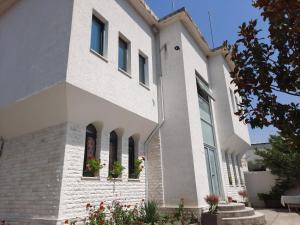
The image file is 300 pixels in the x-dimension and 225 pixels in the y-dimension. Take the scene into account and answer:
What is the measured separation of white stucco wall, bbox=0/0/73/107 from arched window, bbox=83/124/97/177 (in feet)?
6.98

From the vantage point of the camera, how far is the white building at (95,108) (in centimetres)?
705

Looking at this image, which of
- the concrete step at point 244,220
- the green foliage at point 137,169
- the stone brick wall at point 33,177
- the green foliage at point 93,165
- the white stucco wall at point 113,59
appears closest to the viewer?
the stone brick wall at point 33,177

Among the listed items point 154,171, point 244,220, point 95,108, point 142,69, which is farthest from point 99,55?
point 244,220

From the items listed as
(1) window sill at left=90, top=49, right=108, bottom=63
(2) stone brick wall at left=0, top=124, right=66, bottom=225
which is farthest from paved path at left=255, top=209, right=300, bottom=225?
(1) window sill at left=90, top=49, right=108, bottom=63

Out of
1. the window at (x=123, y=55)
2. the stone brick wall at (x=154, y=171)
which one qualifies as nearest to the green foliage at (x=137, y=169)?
the stone brick wall at (x=154, y=171)

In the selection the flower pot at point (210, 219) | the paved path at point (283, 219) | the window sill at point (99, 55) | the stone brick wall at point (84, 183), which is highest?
the window sill at point (99, 55)

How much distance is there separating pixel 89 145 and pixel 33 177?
6.20ft

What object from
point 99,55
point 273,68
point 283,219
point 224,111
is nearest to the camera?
point 273,68

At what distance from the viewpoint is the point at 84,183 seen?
7281 millimetres

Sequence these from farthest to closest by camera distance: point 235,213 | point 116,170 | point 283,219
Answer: point 283,219 → point 235,213 → point 116,170

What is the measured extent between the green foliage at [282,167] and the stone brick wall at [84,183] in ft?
37.6

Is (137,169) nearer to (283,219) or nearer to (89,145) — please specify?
(89,145)

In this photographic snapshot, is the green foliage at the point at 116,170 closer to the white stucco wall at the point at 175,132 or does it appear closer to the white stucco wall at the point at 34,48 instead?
the white stucco wall at the point at 175,132

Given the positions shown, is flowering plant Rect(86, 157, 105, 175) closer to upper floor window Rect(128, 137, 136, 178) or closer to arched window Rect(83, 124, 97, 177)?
arched window Rect(83, 124, 97, 177)
